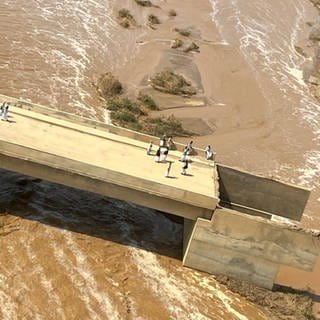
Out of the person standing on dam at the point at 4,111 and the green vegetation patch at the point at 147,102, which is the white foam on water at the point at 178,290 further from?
the green vegetation patch at the point at 147,102

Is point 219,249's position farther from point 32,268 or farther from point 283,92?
point 283,92

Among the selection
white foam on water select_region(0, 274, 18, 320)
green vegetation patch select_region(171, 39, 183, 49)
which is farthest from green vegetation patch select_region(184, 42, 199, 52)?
white foam on water select_region(0, 274, 18, 320)

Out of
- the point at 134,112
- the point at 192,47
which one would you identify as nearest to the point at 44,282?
the point at 134,112

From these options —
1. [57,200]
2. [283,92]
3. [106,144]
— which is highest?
[106,144]

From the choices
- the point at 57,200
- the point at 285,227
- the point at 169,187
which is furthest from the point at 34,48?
the point at 285,227

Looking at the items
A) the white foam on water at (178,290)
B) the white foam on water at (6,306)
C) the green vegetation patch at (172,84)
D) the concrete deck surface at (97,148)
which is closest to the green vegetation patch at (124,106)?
the green vegetation patch at (172,84)

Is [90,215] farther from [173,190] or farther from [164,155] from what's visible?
[173,190]
